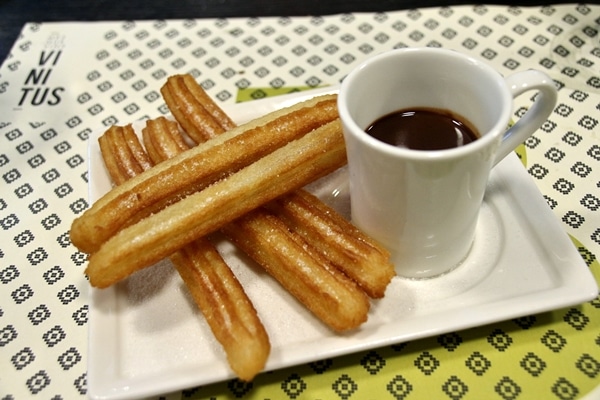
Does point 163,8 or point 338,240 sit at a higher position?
point 163,8

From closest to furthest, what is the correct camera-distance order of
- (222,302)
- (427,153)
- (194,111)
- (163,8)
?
1. (427,153)
2. (222,302)
3. (194,111)
4. (163,8)

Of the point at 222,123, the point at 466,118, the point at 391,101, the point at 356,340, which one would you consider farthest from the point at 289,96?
the point at 356,340

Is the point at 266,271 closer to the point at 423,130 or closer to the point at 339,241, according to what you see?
the point at 339,241

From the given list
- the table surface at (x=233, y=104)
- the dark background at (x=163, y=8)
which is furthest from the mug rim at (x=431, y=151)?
the dark background at (x=163, y=8)

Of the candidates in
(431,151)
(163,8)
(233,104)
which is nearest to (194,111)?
(233,104)

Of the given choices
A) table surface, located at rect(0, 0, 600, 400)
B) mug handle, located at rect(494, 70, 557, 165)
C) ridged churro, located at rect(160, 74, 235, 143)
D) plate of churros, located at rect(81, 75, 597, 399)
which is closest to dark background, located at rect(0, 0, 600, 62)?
table surface, located at rect(0, 0, 600, 400)

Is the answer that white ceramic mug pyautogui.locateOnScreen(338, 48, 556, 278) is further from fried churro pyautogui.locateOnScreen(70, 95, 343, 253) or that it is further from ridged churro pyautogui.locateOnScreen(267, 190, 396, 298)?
fried churro pyautogui.locateOnScreen(70, 95, 343, 253)
